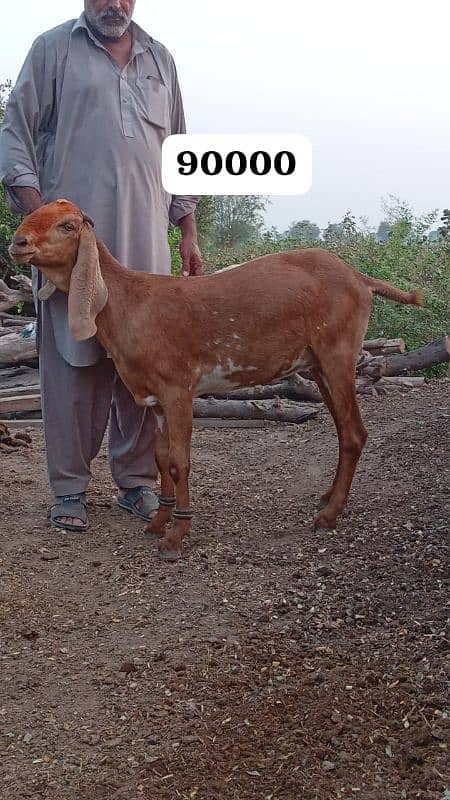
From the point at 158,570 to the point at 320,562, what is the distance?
76 centimetres

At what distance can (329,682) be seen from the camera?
3057 mm

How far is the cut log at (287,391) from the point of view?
7445 millimetres

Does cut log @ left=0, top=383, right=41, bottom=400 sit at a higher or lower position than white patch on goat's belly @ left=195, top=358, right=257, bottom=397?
lower

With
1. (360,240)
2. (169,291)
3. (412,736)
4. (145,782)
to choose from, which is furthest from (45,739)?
(360,240)

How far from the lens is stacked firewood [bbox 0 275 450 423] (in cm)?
716

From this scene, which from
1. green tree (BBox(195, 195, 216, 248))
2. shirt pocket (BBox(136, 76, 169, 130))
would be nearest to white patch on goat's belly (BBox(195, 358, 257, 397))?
shirt pocket (BBox(136, 76, 169, 130))

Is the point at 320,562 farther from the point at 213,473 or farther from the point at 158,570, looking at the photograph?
the point at 213,473

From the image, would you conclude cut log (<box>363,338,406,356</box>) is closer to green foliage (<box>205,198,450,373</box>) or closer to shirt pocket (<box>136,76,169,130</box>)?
green foliage (<box>205,198,450,373</box>)

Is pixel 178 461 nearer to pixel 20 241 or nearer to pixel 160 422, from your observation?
pixel 160 422

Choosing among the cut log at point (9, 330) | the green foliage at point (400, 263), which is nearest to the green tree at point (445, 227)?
the green foliage at point (400, 263)

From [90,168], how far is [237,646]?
2499 mm

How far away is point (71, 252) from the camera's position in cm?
425

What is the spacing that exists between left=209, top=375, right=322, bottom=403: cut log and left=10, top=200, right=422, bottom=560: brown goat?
285cm

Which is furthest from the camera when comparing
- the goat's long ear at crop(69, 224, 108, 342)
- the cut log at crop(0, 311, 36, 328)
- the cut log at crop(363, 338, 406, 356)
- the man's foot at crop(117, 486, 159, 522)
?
the cut log at crop(0, 311, 36, 328)
